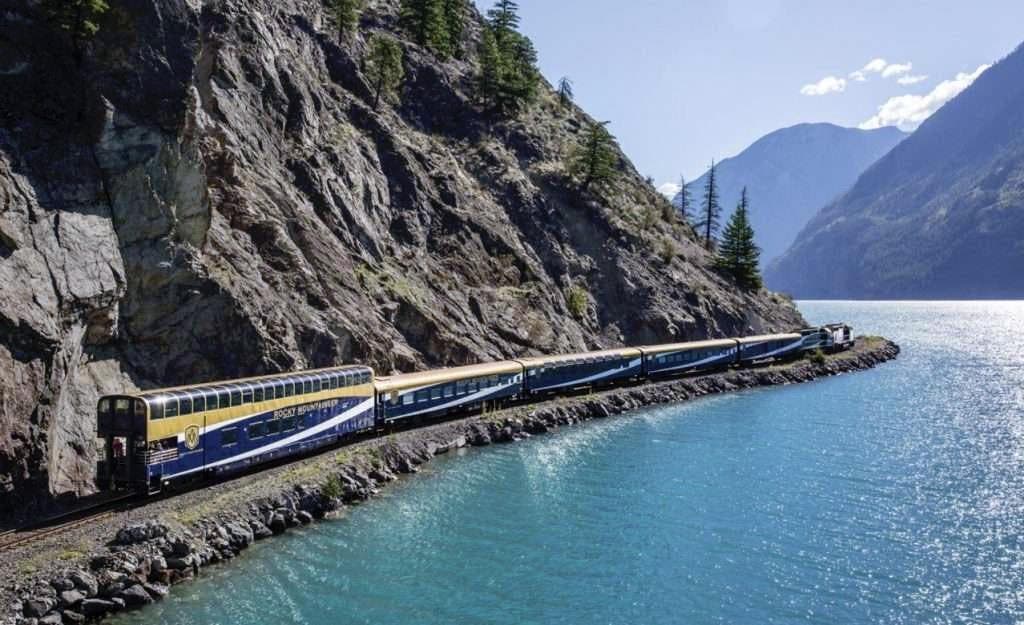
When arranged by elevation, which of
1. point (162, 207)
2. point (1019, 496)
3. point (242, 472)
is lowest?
point (1019, 496)

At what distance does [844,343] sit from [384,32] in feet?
253

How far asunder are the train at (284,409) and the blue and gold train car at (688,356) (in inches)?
264

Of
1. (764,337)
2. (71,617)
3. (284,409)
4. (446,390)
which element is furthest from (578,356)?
(71,617)

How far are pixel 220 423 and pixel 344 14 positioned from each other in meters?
64.3

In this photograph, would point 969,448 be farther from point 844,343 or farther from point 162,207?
point 844,343

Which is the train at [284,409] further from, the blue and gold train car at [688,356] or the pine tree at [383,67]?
the pine tree at [383,67]

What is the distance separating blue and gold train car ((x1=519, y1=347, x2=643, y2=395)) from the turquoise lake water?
7.79 metres

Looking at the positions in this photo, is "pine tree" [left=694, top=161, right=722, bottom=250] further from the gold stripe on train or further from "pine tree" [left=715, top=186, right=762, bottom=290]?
the gold stripe on train

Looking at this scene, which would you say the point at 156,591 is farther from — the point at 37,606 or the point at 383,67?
the point at 383,67

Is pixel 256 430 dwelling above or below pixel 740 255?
below

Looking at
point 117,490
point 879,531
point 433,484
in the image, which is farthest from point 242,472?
point 879,531

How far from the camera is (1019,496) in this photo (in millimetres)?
37281

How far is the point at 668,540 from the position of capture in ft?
101

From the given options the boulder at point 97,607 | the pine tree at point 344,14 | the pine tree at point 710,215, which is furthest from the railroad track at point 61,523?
the pine tree at point 710,215
